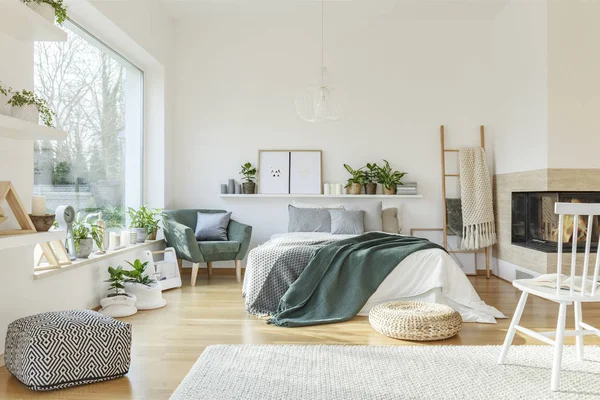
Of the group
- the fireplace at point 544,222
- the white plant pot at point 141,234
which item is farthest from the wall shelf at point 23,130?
the fireplace at point 544,222

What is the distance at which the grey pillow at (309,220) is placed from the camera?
5.92 m

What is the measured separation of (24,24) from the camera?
3.01 meters

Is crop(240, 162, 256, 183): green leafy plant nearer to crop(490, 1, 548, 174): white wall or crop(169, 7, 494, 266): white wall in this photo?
crop(169, 7, 494, 266): white wall

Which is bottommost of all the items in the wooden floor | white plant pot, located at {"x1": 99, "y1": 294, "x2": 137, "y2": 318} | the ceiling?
the wooden floor

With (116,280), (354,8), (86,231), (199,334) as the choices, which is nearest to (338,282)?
(199,334)

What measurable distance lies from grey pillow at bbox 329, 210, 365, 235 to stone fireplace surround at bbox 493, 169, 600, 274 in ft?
5.72

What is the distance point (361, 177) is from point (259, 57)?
80.5 inches

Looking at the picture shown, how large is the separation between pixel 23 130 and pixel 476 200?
200 inches

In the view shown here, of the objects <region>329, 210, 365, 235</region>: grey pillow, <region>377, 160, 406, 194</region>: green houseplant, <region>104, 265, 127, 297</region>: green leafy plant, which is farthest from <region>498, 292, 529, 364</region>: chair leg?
<region>377, 160, 406, 194</region>: green houseplant

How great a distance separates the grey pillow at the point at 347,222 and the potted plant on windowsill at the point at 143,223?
80.5 inches

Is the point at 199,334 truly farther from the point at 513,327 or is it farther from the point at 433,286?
the point at 513,327

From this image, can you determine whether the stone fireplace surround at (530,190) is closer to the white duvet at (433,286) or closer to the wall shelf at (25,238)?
the white duvet at (433,286)

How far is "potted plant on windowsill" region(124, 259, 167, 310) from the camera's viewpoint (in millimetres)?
4430

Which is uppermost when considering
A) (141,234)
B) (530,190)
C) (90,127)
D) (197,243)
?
(90,127)
